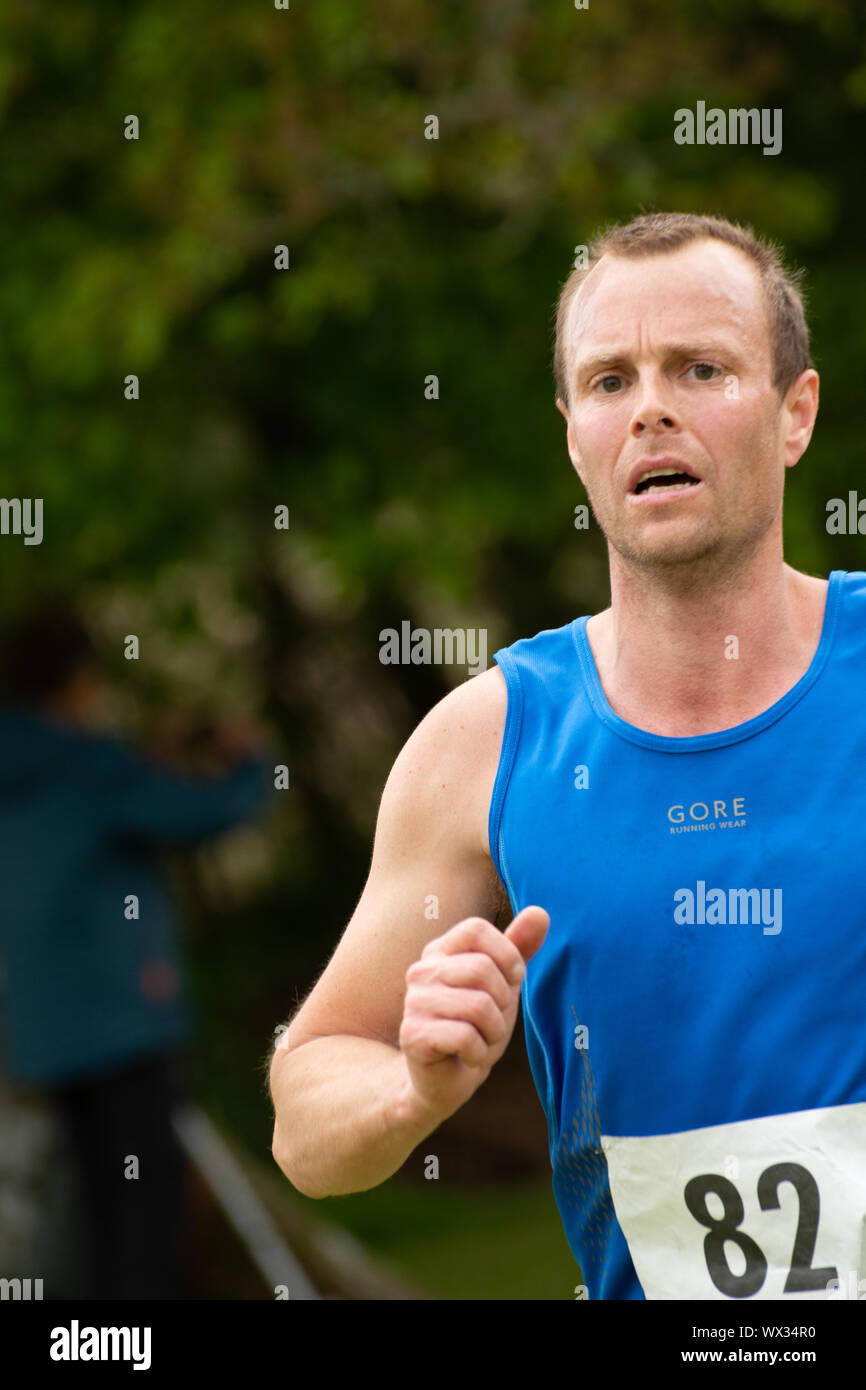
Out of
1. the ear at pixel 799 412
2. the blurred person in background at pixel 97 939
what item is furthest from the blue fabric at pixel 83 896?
the ear at pixel 799 412

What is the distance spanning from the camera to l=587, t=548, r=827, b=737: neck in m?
2.50

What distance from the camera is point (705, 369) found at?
98.2 inches

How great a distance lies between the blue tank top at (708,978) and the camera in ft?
7.63

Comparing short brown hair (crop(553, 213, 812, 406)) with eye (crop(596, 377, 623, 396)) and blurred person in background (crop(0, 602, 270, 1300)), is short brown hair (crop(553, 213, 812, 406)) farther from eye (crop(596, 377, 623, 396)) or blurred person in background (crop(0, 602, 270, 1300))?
blurred person in background (crop(0, 602, 270, 1300))

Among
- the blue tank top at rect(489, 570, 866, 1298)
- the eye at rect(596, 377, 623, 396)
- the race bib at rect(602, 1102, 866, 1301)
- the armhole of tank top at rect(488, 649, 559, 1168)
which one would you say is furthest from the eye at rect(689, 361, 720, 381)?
the race bib at rect(602, 1102, 866, 1301)

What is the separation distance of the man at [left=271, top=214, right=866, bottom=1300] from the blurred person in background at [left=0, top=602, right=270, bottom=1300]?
9.92 feet

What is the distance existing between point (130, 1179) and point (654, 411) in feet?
11.9

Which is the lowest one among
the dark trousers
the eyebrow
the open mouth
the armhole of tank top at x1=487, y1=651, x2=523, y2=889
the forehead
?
the dark trousers

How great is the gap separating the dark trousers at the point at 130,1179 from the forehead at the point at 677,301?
3476 millimetres

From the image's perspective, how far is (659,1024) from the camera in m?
2.41

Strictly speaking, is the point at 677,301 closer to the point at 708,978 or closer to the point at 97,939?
the point at 708,978

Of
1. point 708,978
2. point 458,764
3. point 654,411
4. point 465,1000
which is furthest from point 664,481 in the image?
point 465,1000
